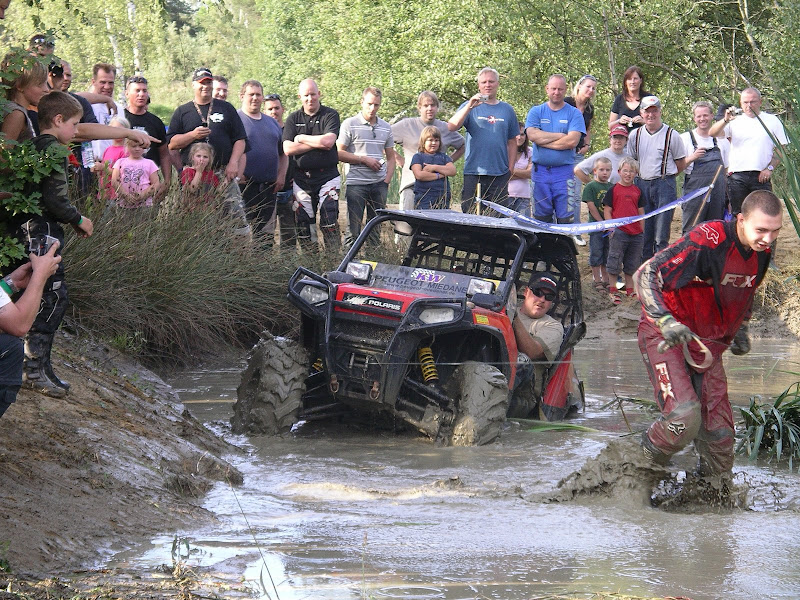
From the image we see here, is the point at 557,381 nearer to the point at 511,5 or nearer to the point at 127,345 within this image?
the point at 127,345

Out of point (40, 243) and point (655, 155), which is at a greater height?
point (655, 155)

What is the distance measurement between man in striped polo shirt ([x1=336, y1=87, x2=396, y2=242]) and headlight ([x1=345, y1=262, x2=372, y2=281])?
11.0ft

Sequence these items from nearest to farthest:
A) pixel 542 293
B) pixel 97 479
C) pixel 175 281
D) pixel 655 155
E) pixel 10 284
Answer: pixel 10 284 → pixel 97 479 → pixel 542 293 → pixel 175 281 → pixel 655 155

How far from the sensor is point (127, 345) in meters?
8.62

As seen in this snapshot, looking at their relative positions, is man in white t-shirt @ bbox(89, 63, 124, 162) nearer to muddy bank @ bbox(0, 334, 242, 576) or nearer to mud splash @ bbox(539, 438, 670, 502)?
muddy bank @ bbox(0, 334, 242, 576)

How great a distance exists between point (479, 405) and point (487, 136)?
503cm

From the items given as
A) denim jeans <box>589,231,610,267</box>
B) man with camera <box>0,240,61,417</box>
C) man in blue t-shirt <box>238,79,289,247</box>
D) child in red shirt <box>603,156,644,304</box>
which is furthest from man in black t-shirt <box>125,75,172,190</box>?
man with camera <box>0,240,61,417</box>

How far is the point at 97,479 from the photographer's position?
520 cm

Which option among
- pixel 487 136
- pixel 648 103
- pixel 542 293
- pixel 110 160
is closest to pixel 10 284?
pixel 542 293

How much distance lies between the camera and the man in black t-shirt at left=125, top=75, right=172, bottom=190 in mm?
10492

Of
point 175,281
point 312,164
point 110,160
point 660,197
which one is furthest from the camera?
point 660,197

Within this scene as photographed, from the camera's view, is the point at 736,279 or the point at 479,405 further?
the point at 479,405

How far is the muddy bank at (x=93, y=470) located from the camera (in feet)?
14.4

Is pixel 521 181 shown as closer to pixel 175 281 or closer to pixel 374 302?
pixel 175 281
